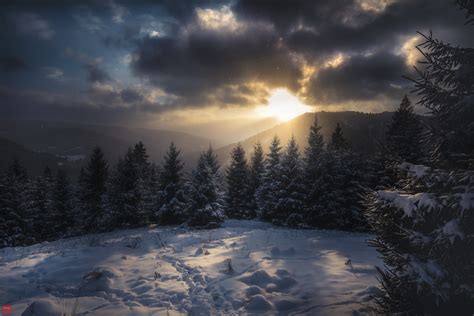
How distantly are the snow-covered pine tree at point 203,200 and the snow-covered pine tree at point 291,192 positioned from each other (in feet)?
19.7

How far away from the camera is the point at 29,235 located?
114 ft

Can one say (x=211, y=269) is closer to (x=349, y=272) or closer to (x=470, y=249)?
(x=349, y=272)

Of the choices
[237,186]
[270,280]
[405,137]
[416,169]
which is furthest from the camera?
[237,186]

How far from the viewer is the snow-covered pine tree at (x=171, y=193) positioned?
93.8 feet

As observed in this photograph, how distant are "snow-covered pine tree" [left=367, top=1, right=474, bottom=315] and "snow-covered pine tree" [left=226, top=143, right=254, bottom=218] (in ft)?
108

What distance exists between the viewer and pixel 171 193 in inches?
1196

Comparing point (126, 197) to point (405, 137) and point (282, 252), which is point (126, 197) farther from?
point (405, 137)

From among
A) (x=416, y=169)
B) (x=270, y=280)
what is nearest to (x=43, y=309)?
(x=270, y=280)

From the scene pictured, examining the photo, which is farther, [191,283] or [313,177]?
[313,177]

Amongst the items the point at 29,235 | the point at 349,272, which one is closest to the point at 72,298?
the point at 349,272

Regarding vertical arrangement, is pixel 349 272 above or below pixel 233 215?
above

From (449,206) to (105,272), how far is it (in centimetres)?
845

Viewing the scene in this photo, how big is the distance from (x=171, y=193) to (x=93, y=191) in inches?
514

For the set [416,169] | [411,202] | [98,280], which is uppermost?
[416,169]
